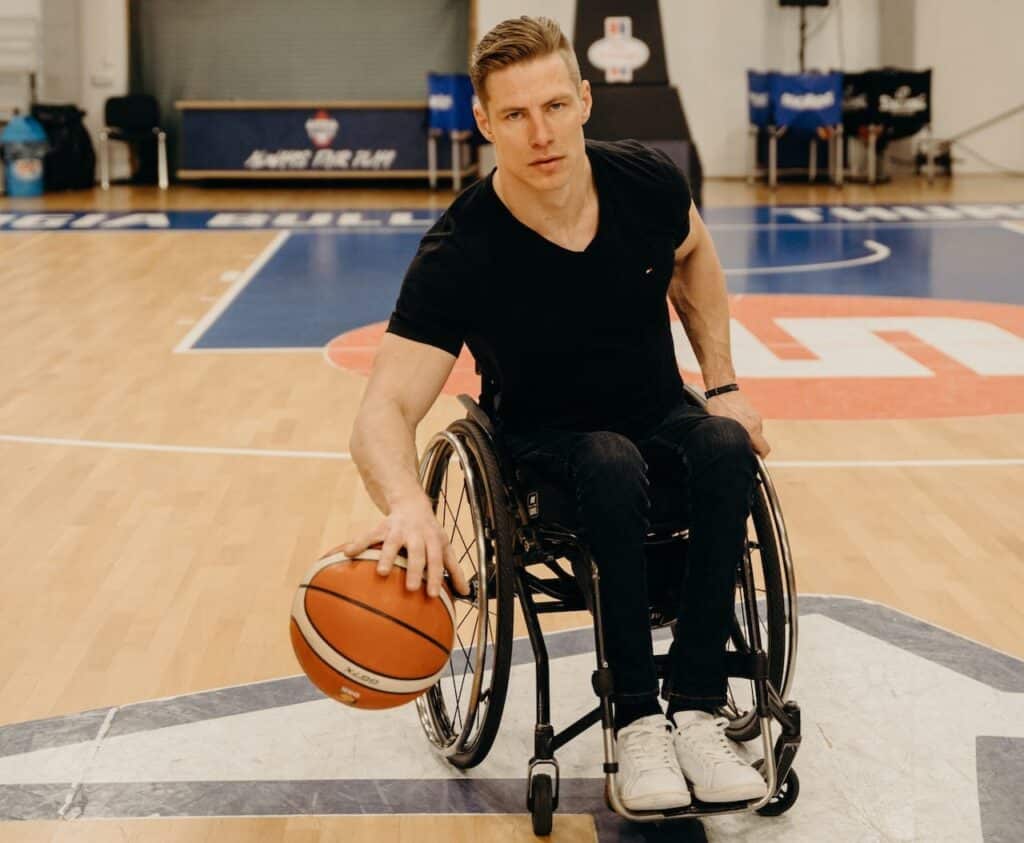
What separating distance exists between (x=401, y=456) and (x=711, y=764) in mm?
710

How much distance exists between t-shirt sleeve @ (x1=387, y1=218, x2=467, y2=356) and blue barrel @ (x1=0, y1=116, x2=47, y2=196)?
41.6 ft

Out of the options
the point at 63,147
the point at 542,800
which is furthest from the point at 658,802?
the point at 63,147

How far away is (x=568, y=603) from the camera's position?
2.79 metres

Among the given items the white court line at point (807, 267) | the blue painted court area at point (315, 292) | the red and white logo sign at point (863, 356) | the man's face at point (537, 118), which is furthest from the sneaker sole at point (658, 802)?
the white court line at point (807, 267)

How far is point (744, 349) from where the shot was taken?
22.7 ft

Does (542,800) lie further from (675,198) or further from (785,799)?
(675,198)

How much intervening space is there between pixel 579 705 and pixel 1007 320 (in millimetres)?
4996

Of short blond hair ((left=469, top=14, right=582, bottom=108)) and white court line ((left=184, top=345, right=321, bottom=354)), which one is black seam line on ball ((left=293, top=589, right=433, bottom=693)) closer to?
short blond hair ((left=469, top=14, right=582, bottom=108))

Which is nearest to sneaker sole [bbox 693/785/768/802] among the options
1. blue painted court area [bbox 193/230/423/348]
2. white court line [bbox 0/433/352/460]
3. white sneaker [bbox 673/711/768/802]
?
white sneaker [bbox 673/711/768/802]

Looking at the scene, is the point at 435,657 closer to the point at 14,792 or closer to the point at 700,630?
the point at 700,630

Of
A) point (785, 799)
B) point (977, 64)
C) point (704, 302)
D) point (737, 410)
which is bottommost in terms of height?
point (785, 799)

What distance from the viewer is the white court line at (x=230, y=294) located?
7.39 metres

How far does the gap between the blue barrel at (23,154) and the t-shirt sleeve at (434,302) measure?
12.7 meters

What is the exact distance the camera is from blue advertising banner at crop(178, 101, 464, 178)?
15.2 m
